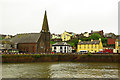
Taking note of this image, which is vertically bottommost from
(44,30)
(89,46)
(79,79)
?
(79,79)

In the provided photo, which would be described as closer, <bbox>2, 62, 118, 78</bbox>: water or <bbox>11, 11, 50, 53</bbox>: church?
<bbox>2, 62, 118, 78</bbox>: water

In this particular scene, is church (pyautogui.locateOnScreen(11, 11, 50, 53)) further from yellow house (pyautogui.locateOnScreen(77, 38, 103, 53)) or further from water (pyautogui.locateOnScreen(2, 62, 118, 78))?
water (pyautogui.locateOnScreen(2, 62, 118, 78))

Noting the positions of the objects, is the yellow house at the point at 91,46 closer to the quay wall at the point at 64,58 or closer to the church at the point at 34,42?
the church at the point at 34,42

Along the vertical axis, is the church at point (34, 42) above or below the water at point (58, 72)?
above

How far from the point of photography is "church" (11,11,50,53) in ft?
193

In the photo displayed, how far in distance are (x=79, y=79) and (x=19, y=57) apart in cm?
2862

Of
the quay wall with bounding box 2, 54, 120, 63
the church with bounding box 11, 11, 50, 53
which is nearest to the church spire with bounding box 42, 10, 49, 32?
the church with bounding box 11, 11, 50, 53

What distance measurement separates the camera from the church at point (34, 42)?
5891 cm

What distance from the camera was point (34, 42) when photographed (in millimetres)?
58531

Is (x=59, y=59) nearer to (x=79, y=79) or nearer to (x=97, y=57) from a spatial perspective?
(x=97, y=57)

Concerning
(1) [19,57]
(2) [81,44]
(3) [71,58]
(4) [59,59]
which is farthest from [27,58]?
(2) [81,44]

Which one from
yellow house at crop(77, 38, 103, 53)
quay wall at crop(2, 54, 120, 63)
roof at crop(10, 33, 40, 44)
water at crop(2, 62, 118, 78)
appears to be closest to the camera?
water at crop(2, 62, 118, 78)

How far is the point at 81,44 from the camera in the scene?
72.8 meters

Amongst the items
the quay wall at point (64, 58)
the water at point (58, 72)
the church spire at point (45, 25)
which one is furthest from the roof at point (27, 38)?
the water at point (58, 72)
